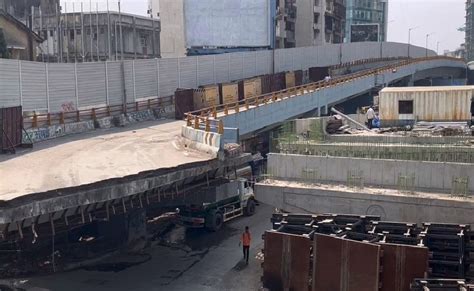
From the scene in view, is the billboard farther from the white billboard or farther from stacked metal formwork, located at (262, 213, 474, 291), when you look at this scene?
stacked metal formwork, located at (262, 213, 474, 291)

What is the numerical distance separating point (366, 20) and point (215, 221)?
122584 millimetres

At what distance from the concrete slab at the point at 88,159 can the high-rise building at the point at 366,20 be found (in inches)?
4100

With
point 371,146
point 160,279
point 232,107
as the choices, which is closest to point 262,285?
point 160,279

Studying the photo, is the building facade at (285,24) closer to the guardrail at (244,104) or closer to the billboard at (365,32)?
the guardrail at (244,104)

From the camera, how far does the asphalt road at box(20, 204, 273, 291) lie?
21.4 metres

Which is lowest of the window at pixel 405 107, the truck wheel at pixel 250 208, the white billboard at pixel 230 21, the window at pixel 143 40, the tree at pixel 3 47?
the truck wheel at pixel 250 208

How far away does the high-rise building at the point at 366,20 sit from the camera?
127731 mm

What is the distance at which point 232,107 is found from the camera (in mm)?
35625

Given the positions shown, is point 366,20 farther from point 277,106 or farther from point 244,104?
point 277,106

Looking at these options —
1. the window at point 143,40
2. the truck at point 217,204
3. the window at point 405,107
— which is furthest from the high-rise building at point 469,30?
the truck at point 217,204

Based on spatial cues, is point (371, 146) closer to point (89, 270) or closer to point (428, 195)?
point (428, 195)

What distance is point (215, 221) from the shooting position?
28625mm

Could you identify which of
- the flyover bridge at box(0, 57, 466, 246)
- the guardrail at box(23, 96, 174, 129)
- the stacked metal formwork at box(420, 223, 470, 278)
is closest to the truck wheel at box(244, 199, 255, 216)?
the flyover bridge at box(0, 57, 466, 246)

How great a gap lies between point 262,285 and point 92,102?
60.9 ft
